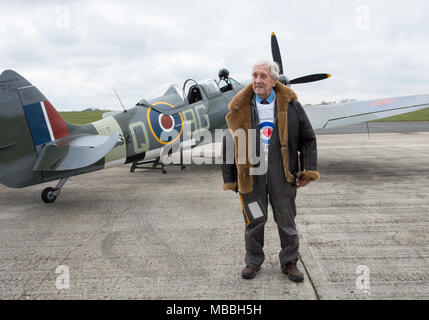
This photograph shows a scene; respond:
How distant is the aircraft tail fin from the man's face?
384 centimetres

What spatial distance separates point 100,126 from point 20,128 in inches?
54.4

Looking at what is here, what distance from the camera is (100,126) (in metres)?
6.06

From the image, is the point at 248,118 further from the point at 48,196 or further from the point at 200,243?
the point at 48,196

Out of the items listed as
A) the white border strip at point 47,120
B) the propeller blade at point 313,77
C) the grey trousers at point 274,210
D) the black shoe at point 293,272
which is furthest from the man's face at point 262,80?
the propeller blade at point 313,77

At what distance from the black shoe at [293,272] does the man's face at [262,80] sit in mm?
1470

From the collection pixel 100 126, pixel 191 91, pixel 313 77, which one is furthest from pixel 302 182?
pixel 313 77

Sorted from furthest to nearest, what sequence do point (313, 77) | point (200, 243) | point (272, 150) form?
point (313, 77)
point (200, 243)
point (272, 150)

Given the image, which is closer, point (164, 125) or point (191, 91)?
point (164, 125)

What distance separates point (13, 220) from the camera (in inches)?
187

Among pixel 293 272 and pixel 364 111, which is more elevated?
pixel 364 111

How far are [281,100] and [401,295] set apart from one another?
1.76m

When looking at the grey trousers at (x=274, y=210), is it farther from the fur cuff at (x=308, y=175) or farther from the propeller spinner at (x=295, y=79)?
the propeller spinner at (x=295, y=79)

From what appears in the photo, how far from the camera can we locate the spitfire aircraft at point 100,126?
4887 millimetres

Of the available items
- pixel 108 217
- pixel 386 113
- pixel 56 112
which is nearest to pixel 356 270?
pixel 108 217
